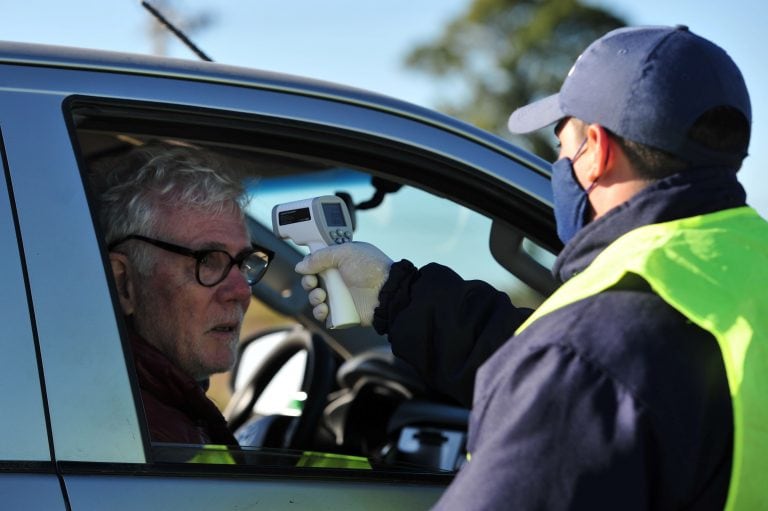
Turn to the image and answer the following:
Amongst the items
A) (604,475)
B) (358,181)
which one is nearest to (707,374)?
(604,475)

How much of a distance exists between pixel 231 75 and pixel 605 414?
3.41 feet

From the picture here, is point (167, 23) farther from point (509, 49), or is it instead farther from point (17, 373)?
point (509, 49)

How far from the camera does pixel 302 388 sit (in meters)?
3.52

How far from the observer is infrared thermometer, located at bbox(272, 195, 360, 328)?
2.43 m

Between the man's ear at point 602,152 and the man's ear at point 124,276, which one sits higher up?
the man's ear at point 124,276

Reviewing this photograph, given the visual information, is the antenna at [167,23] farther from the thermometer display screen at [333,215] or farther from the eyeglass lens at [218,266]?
the thermometer display screen at [333,215]

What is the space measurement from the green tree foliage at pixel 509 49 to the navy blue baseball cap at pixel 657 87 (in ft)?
79.5

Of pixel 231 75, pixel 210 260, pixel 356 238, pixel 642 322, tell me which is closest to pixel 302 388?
pixel 356 238

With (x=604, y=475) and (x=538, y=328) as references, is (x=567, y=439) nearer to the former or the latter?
(x=604, y=475)

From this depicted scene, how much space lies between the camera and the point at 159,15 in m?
2.84

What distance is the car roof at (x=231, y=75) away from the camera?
204cm

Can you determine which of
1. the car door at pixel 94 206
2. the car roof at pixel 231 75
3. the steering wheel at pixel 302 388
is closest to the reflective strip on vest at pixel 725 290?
the car door at pixel 94 206

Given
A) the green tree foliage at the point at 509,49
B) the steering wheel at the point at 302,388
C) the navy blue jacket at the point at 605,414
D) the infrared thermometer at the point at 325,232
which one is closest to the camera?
the navy blue jacket at the point at 605,414

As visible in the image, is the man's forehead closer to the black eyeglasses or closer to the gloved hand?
the black eyeglasses
